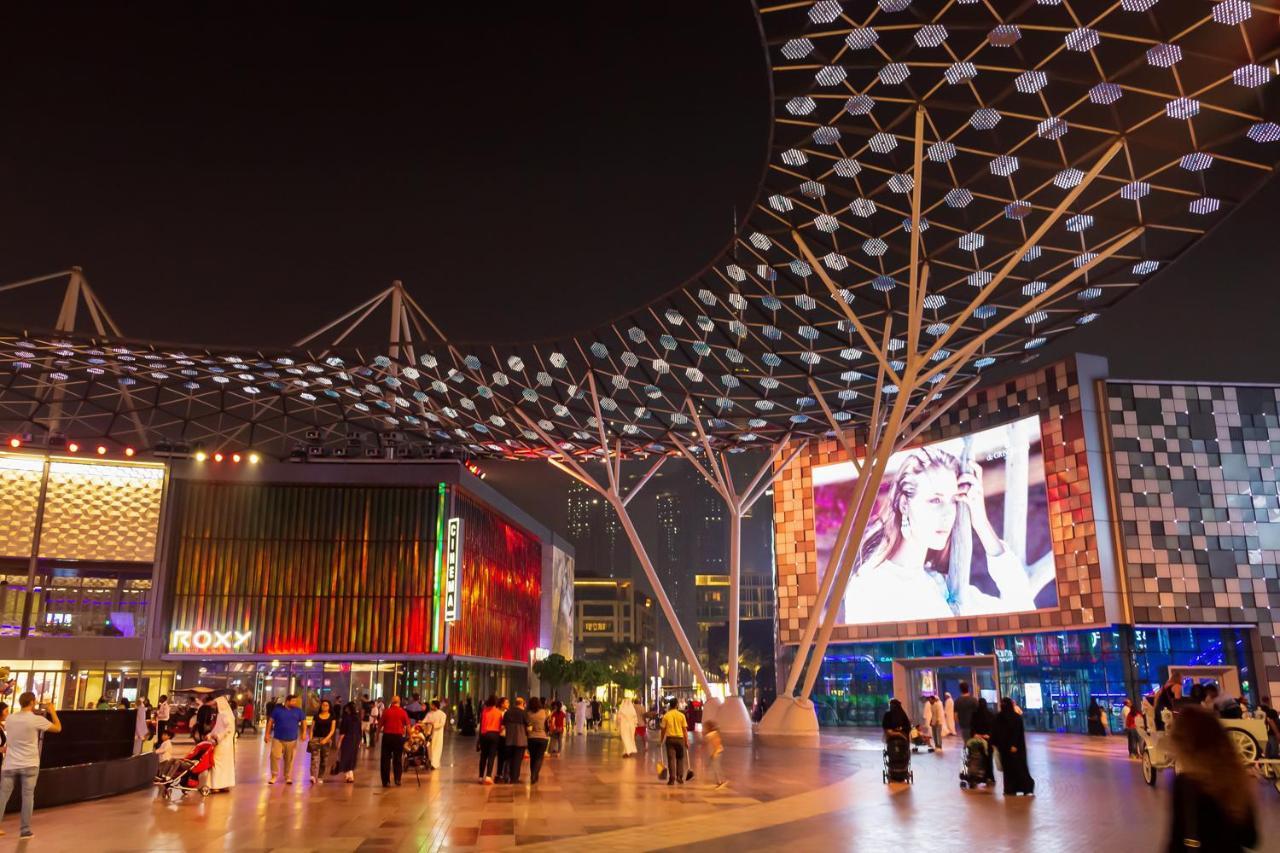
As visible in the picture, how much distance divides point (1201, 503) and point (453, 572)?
3519 centimetres

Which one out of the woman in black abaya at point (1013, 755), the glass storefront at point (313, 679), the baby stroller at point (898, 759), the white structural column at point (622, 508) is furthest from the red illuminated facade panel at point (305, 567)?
the woman in black abaya at point (1013, 755)

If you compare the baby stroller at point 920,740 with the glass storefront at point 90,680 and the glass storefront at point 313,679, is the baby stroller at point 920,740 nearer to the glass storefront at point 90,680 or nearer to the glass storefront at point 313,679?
the glass storefront at point 313,679

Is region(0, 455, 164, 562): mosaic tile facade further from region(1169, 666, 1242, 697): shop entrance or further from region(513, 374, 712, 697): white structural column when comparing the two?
region(1169, 666, 1242, 697): shop entrance

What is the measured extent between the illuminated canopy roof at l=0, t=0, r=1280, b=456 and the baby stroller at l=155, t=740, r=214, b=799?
17.3 meters

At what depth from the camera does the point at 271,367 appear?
36812 millimetres

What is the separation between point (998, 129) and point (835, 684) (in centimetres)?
3702

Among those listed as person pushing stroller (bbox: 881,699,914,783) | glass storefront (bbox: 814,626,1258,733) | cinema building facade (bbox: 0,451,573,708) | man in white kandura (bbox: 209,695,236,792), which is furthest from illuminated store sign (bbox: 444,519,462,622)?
person pushing stroller (bbox: 881,699,914,783)

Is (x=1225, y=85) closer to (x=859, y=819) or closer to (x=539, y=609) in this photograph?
(x=859, y=819)

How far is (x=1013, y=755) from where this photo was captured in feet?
53.3

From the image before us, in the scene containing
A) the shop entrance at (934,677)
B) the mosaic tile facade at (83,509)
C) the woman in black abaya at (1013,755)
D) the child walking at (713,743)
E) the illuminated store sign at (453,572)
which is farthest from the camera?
the mosaic tile facade at (83,509)

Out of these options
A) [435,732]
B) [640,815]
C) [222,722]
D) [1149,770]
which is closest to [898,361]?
[1149,770]

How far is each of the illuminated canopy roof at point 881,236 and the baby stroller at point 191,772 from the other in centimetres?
1731

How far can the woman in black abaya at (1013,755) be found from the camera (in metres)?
16.1

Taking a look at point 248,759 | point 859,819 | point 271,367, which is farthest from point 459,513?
point 859,819
